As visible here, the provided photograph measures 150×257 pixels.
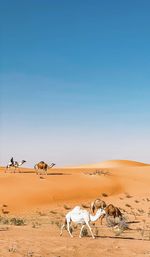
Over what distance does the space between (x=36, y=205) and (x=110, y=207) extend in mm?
10645

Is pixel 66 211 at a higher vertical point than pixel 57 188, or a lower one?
lower

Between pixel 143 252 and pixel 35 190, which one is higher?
pixel 35 190

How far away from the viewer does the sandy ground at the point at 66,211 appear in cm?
1362

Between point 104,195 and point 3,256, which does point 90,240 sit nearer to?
point 3,256

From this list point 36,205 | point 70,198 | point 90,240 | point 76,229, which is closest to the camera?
point 90,240

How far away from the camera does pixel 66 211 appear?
2811cm

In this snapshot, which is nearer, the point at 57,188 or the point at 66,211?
the point at 66,211

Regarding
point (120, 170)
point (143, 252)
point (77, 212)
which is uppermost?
point (120, 170)

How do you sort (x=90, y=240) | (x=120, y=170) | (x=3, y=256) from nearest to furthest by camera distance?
(x=3, y=256) < (x=90, y=240) < (x=120, y=170)

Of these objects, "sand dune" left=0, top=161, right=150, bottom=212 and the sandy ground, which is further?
"sand dune" left=0, top=161, right=150, bottom=212

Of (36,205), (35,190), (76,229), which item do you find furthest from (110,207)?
(35,190)

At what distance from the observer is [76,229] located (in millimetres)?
17953

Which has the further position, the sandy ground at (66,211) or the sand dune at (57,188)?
the sand dune at (57,188)

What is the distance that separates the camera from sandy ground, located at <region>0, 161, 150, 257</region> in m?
13.6
